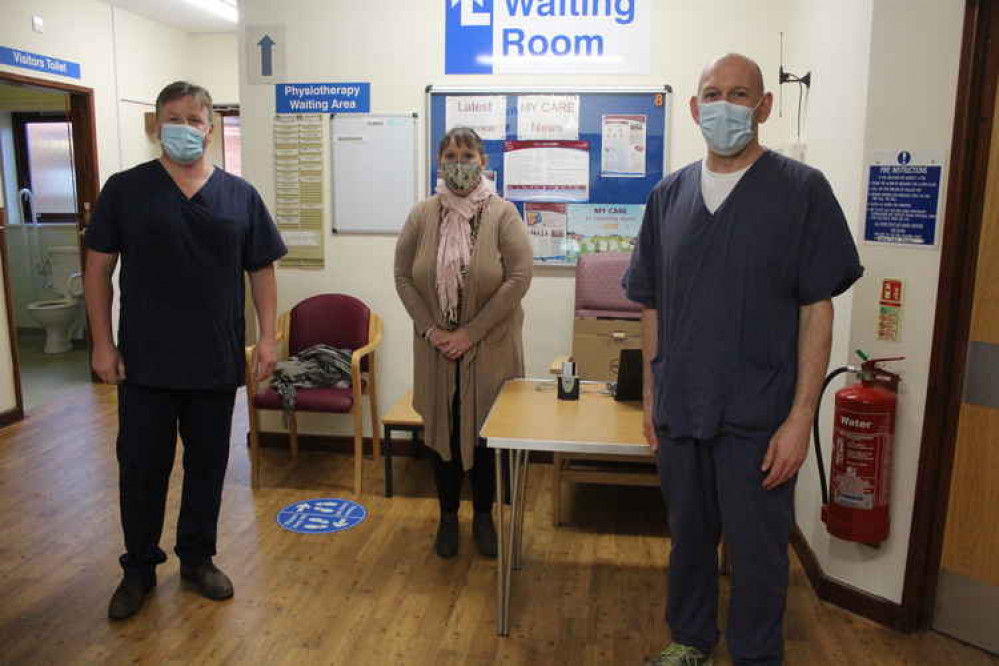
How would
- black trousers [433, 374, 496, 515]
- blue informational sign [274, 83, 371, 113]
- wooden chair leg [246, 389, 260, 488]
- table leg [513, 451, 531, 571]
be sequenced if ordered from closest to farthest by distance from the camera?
1. table leg [513, 451, 531, 571]
2. black trousers [433, 374, 496, 515]
3. wooden chair leg [246, 389, 260, 488]
4. blue informational sign [274, 83, 371, 113]

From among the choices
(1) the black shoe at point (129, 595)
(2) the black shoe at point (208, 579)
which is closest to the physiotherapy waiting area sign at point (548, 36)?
Answer: (2) the black shoe at point (208, 579)

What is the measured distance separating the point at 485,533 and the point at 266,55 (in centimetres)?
251

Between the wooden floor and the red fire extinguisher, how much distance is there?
325 mm

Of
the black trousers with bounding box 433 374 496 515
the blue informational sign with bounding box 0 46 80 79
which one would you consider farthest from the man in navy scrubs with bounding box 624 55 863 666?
the blue informational sign with bounding box 0 46 80 79

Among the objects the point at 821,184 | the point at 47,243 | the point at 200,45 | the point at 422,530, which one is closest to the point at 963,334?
the point at 821,184

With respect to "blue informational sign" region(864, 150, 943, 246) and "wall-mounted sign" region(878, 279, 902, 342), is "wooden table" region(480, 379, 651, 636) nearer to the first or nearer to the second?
"wall-mounted sign" region(878, 279, 902, 342)

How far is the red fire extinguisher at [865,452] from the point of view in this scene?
7.67 ft

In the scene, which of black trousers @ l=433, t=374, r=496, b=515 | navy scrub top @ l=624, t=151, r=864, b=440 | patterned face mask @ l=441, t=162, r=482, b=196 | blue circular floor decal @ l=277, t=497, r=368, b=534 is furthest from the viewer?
blue circular floor decal @ l=277, t=497, r=368, b=534

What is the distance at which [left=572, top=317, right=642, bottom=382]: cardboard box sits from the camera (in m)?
3.49

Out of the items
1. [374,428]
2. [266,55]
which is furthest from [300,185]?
[374,428]

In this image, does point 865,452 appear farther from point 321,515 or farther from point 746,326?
point 321,515

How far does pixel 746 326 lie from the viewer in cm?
175

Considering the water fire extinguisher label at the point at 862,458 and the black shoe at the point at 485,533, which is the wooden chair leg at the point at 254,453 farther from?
the water fire extinguisher label at the point at 862,458

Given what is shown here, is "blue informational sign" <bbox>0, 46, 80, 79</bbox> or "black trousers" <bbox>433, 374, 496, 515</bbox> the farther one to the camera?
"blue informational sign" <bbox>0, 46, 80, 79</bbox>
